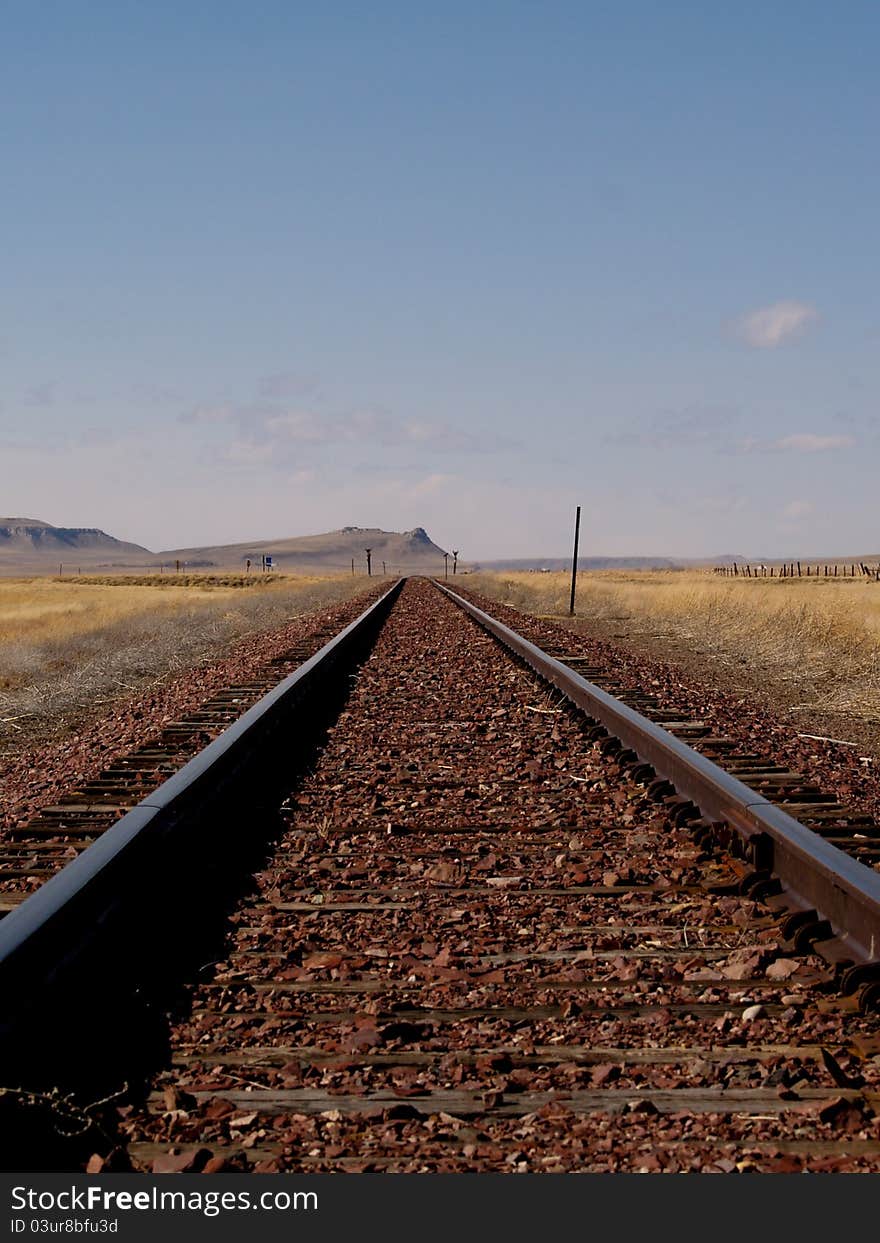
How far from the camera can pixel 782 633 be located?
60.3 ft

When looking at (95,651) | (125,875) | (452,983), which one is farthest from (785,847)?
(95,651)

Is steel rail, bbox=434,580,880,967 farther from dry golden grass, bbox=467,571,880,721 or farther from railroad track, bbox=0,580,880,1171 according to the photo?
dry golden grass, bbox=467,571,880,721

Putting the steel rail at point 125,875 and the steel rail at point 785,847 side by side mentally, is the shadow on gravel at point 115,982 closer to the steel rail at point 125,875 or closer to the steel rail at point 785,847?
the steel rail at point 125,875

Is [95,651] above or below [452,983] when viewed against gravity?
below

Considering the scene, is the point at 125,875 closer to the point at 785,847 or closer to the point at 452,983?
the point at 452,983

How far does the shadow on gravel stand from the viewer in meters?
2.68

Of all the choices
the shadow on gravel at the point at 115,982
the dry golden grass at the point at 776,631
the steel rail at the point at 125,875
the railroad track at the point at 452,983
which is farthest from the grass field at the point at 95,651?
the dry golden grass at the point at 776,631

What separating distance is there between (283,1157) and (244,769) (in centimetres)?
410

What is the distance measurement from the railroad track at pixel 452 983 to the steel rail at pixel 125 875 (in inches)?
0.6

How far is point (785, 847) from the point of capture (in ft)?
14.3

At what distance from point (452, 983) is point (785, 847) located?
142 cm

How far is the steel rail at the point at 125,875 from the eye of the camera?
3.16 m

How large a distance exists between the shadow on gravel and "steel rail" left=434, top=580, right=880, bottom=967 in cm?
195

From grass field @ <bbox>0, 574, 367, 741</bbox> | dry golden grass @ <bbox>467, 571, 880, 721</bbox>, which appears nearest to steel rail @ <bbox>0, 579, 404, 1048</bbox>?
grass field @ <bbox>0, 574, 367, 741</bbox>
